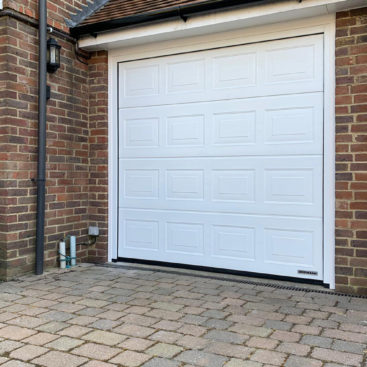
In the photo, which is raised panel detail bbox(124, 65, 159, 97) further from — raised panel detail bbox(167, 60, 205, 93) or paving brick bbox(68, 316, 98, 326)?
paving brick bbox(68, 316, 98, 326)

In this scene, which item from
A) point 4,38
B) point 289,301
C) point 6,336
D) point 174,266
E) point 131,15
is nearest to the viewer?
point 6,336

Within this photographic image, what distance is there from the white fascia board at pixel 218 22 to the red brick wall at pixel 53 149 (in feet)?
1.46

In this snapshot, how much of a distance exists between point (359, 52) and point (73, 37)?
346cm

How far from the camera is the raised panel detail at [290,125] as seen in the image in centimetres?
461

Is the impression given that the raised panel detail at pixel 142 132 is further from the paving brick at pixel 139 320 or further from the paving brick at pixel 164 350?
the paving brick at pixel 164 350

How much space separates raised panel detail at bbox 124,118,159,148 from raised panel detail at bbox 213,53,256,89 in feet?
3.22

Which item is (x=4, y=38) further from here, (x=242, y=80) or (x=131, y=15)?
(x=242, y=80)

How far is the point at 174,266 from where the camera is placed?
17.7 feet

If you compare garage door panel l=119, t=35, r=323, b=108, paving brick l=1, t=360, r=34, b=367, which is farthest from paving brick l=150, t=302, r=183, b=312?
garage door panel l=119, t=35, r=323, b=108

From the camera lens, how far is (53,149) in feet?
17.4

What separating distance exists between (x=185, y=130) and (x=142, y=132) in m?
0.63

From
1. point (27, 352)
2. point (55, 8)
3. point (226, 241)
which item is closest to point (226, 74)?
point (226, 241)

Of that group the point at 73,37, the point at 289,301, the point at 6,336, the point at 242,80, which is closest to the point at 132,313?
the point at 6,336

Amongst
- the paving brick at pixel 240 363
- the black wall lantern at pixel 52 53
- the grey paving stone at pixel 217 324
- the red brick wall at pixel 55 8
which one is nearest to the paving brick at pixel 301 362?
the paving brick at pixel 240 363
